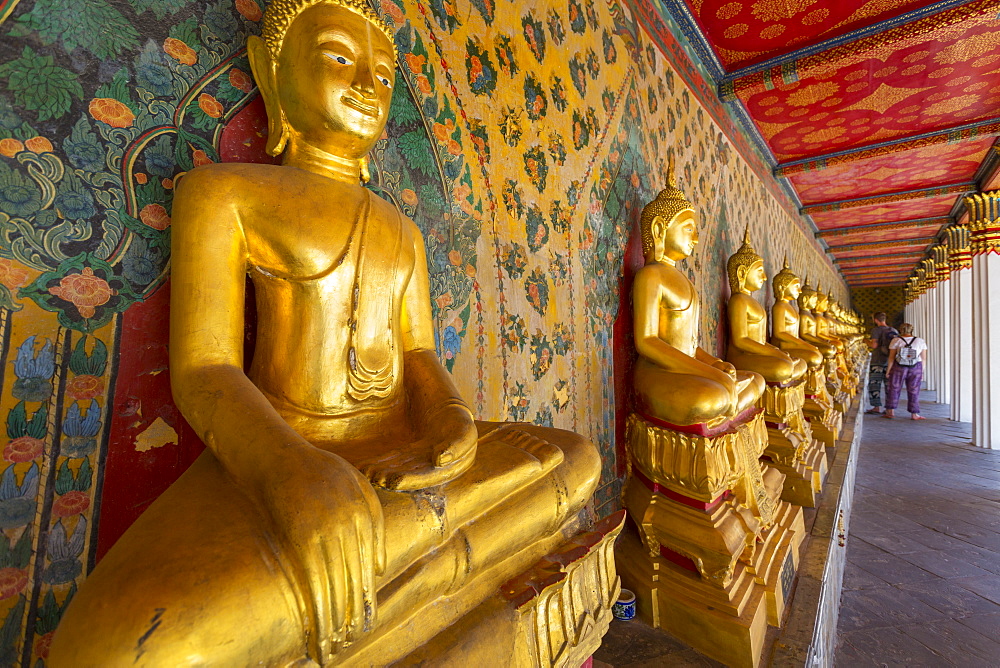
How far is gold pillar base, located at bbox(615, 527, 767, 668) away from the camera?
164cm

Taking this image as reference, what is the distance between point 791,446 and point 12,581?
12.3 feet

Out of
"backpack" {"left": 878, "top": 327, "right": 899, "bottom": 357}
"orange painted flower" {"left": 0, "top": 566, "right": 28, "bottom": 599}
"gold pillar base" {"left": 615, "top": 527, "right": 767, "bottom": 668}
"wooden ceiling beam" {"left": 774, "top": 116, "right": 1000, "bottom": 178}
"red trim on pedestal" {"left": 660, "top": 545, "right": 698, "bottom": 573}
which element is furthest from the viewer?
"backpack" {"left": 878, "top": 327, "right": 899, "bottom": 357}

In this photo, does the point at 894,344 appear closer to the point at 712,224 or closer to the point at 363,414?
the point at 712,224

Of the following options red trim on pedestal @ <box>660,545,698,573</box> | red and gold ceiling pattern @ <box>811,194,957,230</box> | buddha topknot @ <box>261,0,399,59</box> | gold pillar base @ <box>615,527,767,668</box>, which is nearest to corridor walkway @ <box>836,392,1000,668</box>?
gold pillar base @ <box>615,527,767,668</box>

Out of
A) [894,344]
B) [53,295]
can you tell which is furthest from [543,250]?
[894,344]

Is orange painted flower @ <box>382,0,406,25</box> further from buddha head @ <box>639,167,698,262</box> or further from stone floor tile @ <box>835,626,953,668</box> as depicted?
stone floor tile @ <box>835,626,953,668</box>

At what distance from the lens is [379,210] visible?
1062 millimetres

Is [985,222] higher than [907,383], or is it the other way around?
[985,222]

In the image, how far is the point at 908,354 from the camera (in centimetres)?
871

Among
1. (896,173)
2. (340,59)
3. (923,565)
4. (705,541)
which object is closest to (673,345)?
(705,541)

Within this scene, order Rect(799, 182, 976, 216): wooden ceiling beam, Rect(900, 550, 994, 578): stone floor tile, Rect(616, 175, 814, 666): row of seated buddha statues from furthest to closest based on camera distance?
Rect(799, 182, 976, 216): wooden ceiling beam → Rect(900, 550, 994, 578): stone floor tile → Rect(616, 175, 814, 666): row of seated buddha statues

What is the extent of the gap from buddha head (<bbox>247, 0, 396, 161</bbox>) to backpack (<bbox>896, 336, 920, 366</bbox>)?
441 inches

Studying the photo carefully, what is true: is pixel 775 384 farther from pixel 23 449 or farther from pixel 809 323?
pixel 23 449

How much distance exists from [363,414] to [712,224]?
11.5 ft
